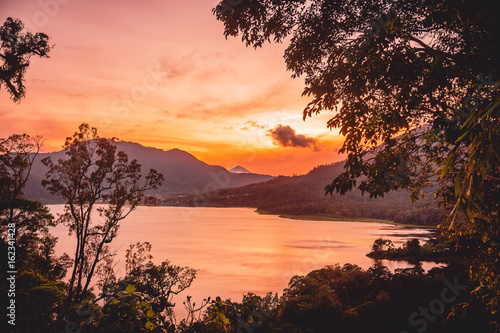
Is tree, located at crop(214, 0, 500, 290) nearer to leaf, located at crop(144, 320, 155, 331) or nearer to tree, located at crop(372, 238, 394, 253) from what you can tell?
leaf, located at crop(144, 320, 155, 331)

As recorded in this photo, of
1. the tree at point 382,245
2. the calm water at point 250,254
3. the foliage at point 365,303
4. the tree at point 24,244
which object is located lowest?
the calm water at point 250,254

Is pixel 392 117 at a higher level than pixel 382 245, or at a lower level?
higher

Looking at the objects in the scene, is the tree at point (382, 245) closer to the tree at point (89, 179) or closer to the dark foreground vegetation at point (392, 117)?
the dark foreground vegetation at point (392, 117)

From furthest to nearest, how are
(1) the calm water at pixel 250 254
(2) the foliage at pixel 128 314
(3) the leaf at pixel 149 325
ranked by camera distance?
1. (1) the calm water at pixel 250 254
2. (3) the leaf at pixel 149 325
3. (2) the foliage at pixel 128 314

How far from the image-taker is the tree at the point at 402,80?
6281mm

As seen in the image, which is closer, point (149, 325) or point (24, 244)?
point (149, 325)

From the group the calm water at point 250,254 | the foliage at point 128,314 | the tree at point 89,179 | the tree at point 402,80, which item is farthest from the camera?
Answer: the calm water at point 250,254

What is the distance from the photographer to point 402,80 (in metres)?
6.51

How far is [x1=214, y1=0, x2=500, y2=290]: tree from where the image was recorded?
6281 mm

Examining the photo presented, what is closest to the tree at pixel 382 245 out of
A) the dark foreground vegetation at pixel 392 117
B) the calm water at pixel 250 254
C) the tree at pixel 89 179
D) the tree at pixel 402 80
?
the calm water at pixel 250 254

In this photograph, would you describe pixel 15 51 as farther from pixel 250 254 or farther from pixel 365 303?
pixel 250 254

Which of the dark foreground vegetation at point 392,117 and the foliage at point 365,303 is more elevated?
the dark foreground vegetation at point 392,117

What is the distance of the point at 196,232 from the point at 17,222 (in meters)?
107

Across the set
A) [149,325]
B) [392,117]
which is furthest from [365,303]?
[149,325]
